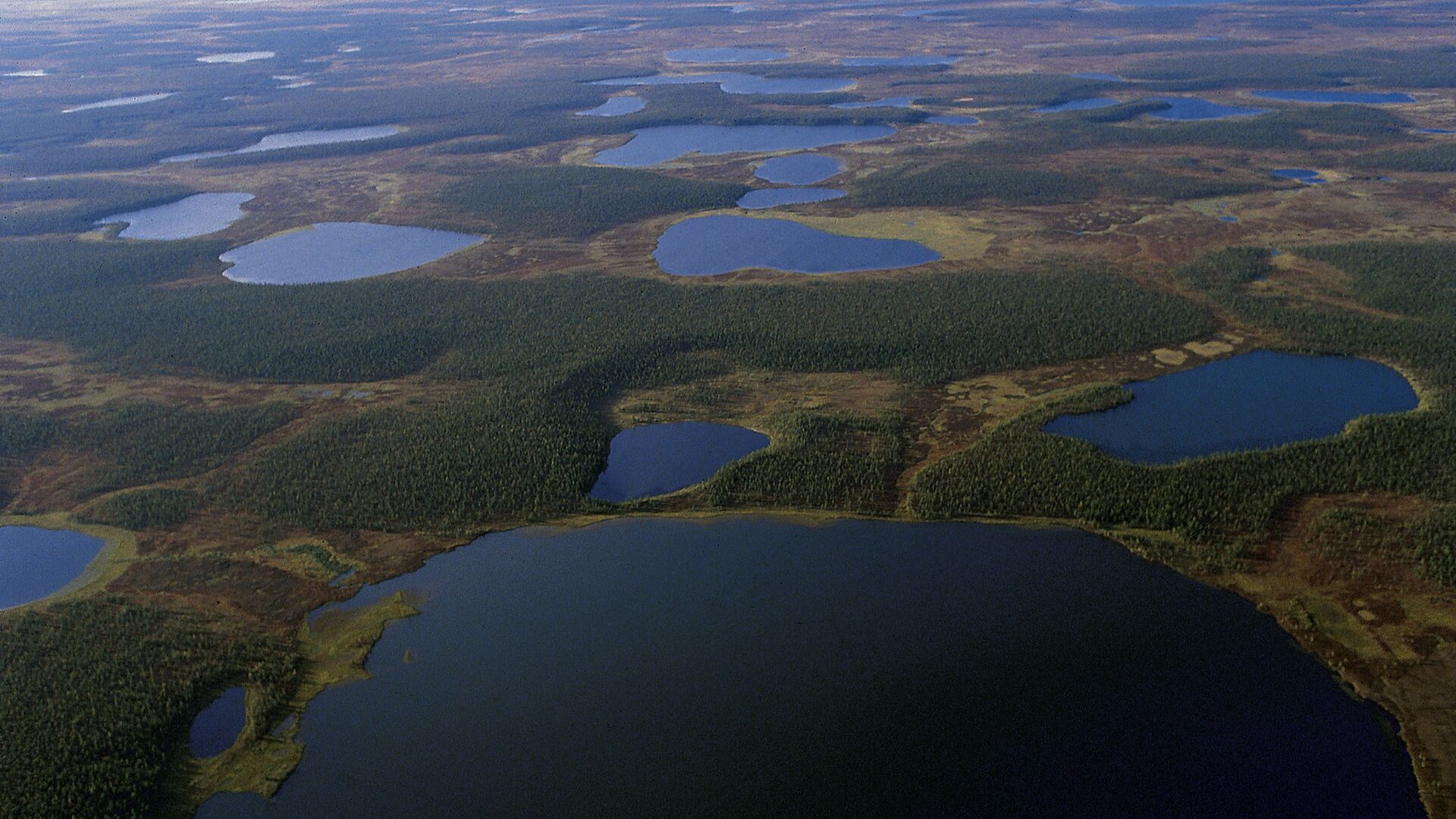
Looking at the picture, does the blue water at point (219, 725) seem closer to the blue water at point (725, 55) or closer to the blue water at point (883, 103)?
the blue water at point (883, 103)

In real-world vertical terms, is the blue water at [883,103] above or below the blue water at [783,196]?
above

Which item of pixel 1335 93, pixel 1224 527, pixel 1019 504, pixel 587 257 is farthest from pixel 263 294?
pixel 1335 93

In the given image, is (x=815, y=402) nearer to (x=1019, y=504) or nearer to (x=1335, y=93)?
(x=1019, y=504)

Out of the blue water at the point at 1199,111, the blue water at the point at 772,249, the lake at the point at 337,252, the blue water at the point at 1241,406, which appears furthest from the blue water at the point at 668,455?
the blue water at the point at 1199,111

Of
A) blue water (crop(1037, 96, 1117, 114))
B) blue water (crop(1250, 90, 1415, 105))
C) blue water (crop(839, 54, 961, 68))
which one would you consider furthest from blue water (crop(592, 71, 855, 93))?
blue water (crop(1250, 90, 1415, 105))

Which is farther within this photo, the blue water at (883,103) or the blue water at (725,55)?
the blue water at (725,55)
